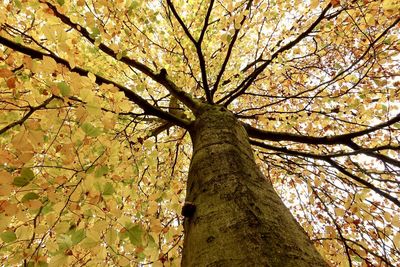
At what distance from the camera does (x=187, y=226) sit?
1454mm

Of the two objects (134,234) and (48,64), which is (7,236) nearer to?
(134,234)

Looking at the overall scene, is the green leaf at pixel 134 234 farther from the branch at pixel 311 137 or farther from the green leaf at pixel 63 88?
the branch at pixel 311 137

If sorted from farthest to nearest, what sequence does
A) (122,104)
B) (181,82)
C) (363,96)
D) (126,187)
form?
1. (181,82)
2. (363,96)
3. (126,187)
4. (122,104)

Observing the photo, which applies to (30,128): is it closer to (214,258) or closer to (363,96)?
(214,258)

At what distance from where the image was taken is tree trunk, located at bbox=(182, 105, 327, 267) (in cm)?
103

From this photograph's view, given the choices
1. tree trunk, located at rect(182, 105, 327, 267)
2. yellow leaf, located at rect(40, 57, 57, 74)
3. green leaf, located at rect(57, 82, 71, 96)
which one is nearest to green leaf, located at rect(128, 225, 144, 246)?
tree trunk, located at rect(182, 105, 327, 267)

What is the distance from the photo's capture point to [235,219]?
121 cm

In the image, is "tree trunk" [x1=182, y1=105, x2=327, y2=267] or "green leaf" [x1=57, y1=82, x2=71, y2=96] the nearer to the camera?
"tree trunk" [x1=182, y1=105, x2=327, y2=267]

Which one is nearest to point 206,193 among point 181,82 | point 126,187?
point 126,187

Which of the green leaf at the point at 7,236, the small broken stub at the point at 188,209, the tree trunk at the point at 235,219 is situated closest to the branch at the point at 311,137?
the tree trunk at the point at 235,219

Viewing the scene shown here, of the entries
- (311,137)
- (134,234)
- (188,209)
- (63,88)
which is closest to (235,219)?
(188,209)

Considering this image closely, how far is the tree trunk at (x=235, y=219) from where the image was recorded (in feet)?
3.38

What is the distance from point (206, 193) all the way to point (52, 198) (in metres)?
0.90

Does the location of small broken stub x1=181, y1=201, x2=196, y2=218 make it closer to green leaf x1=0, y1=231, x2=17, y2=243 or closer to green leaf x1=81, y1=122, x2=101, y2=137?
green leaf x1=81, y1=122, x2=101, y2=137
